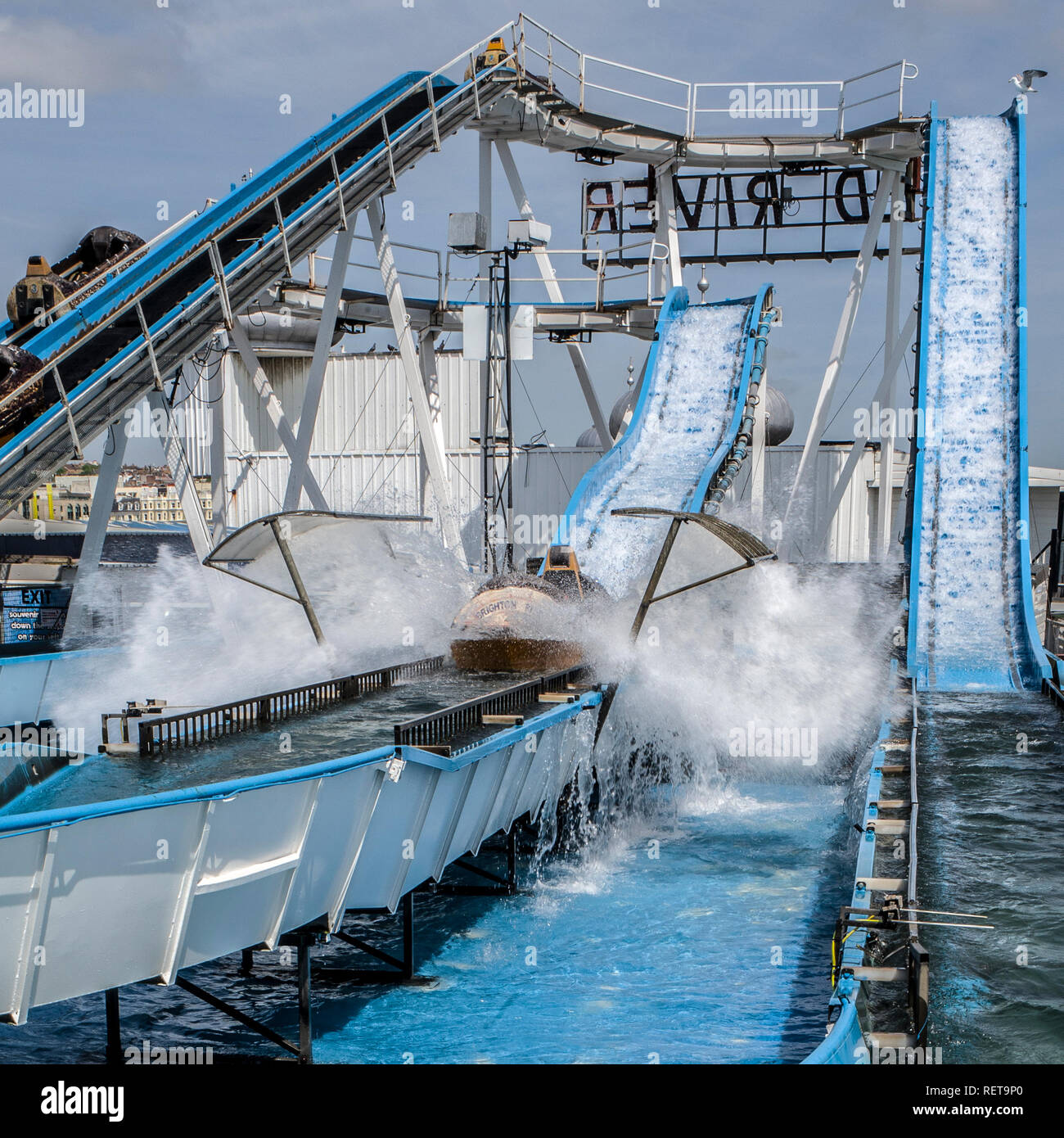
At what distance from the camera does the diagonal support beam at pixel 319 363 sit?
67.1ft

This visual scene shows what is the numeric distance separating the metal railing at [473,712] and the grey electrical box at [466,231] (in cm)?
1038

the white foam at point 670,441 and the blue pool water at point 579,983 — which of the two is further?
the white foam at point 670,441

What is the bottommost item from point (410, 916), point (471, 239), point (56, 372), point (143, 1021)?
point (143, 1021)

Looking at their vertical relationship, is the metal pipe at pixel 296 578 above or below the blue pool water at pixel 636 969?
above

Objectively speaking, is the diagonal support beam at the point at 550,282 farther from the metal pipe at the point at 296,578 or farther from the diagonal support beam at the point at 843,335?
the metal pipe at the point at 296,578

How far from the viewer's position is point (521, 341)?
774 inches

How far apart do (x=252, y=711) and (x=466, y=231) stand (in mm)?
13211

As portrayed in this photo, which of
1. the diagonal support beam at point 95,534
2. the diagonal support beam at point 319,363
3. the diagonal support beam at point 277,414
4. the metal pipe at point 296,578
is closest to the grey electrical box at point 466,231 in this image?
the diagonal support beam at point 319,363

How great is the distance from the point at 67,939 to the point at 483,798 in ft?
15.5

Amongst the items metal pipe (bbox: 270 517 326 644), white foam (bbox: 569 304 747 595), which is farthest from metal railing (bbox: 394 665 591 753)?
white foam (bbox: 569 304 747 595)

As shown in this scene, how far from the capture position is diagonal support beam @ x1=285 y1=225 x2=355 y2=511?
20.5 m

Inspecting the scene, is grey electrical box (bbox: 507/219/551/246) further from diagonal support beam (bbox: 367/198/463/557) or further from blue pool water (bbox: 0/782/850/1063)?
blue pool water (bbox: 0/782/850/1063)

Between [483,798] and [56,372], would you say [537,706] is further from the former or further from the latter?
[56,372]
